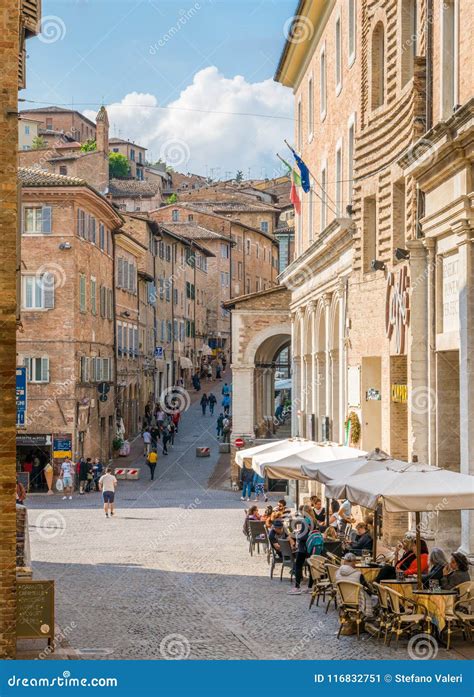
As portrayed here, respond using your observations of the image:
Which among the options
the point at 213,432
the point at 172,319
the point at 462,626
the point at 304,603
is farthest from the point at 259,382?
the point at 462,626

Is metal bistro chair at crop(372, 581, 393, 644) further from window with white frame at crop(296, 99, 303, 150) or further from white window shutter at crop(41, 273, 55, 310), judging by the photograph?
white window shutter at crop(41, 273, 55, 310)

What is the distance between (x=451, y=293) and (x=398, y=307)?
143 inches

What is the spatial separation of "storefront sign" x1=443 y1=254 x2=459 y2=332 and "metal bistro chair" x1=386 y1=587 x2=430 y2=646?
21.5 feet

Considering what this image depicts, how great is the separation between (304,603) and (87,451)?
30.7 metres

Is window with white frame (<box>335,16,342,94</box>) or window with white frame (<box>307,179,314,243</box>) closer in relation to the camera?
window with white frame (<box>335,16,342,94</box>)

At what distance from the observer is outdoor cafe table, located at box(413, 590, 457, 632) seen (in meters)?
15.0

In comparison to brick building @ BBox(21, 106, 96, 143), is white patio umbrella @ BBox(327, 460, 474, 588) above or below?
below

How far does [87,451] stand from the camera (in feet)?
161

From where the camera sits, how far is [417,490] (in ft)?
50.9
